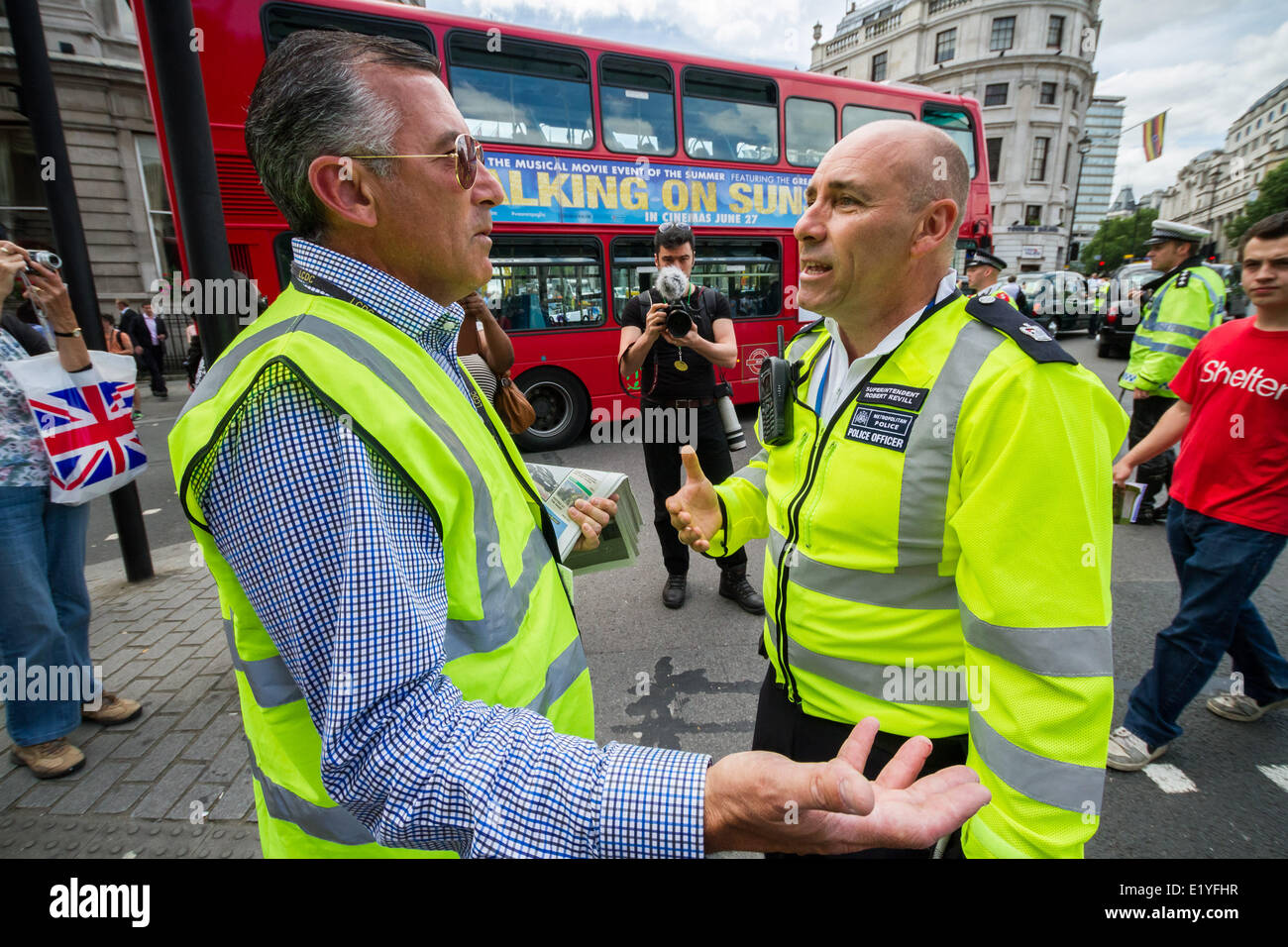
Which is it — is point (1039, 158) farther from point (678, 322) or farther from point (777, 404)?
point (777, 404)

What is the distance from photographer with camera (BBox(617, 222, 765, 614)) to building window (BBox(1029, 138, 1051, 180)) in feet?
144

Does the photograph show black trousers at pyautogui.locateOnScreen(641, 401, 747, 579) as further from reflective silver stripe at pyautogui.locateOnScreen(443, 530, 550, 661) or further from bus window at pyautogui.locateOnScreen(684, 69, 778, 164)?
bus window at pyautogui.locateOnScreen(684, 69, 778, 164)

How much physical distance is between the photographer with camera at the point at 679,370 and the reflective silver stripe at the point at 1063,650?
282cm

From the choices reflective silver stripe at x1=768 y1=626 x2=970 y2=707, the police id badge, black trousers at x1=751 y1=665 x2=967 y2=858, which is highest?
the police id badge

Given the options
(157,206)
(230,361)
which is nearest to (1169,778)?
(230,361)

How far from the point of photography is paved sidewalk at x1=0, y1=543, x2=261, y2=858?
7.77 feet

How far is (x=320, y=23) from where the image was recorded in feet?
19.8

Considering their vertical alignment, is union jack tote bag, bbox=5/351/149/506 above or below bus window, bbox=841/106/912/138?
below

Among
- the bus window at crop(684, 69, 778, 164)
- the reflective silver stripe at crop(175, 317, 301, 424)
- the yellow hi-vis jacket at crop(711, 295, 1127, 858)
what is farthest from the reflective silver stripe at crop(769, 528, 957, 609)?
the bus window at crop(684, 69, 778, 164)

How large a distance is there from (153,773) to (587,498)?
8.37 ft

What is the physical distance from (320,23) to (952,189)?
23.0 feet

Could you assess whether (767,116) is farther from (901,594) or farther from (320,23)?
(901,594)

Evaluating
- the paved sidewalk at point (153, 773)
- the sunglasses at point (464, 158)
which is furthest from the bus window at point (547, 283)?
the sunglasses at point (464, 158)
